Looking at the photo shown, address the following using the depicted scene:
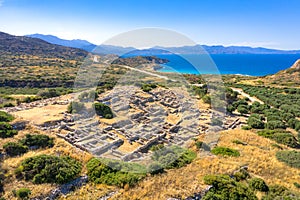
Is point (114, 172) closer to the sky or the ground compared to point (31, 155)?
closer to the ground

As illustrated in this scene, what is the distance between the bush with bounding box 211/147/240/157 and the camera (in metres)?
20.5

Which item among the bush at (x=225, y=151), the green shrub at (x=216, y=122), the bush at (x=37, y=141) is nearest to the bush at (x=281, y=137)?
the green shrub at (x=216, y=122)

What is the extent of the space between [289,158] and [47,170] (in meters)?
19.7

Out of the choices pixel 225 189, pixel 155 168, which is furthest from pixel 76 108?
pixel 225 189

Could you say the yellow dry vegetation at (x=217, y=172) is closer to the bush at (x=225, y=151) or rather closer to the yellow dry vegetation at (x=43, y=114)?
the bush at (x=225, y=151)

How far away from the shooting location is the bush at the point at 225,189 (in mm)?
13750

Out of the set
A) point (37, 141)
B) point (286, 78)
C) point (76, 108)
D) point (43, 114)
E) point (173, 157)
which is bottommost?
point (173, 157)

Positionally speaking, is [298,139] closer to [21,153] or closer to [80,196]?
[80,196]

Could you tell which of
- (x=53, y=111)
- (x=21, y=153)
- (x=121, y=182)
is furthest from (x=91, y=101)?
(x=121, y=182)

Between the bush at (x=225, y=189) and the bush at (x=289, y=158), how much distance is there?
7.14 m

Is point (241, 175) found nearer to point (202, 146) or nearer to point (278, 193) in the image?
point (278, 193)

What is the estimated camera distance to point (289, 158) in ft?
67.2

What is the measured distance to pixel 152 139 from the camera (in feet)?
77.0

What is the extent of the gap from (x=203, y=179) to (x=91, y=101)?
75.4 feet
